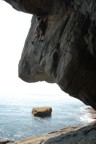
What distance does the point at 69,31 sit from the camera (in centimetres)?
2031

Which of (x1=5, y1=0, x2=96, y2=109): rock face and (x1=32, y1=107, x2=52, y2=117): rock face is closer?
(x1=5, y1=0, x2=96, y2=109): rock face

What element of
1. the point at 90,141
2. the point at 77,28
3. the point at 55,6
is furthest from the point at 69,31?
the point at 90,141

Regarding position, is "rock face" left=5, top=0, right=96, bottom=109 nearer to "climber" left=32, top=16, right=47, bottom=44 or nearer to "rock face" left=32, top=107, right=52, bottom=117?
"climber" left=32, top=16, right=47, bottom=44

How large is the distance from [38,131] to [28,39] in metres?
52.4

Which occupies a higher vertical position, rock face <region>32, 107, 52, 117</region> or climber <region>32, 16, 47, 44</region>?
climber <region>32, 16, 47, 44</region>

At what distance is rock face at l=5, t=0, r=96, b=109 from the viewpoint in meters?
19.4

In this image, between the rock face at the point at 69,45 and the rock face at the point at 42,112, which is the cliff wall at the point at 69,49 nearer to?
the rock face at the point at 69,45

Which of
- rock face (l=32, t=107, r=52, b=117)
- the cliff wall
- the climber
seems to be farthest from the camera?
rock face (l=32, t=107, r=52, b=117)

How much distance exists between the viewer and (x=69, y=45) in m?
19.9

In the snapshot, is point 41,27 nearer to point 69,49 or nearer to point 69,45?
point 69,45

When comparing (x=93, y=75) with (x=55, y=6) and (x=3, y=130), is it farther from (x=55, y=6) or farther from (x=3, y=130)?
(x=3, y=130)

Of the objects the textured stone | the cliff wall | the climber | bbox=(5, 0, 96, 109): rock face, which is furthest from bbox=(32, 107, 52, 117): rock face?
the textured stone

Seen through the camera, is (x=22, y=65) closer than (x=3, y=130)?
Yes

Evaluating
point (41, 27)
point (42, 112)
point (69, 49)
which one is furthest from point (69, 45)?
point (42, 112)
